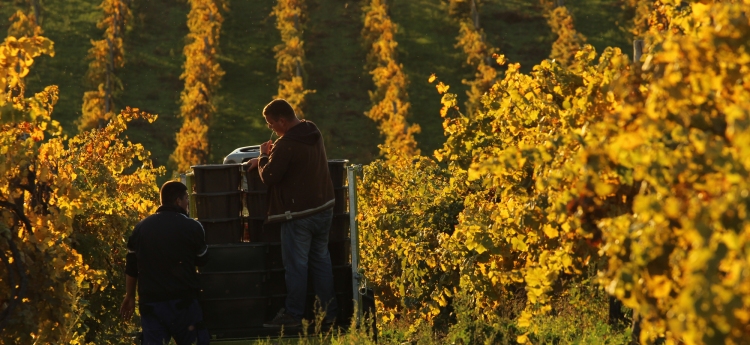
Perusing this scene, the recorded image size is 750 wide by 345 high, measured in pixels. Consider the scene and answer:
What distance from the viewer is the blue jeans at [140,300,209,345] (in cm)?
749

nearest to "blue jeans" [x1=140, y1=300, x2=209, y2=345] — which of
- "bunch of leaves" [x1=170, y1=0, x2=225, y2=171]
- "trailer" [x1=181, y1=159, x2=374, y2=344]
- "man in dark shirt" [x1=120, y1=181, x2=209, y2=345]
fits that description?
"man in dark shirt" [x1=120, y1=181, x2=209, y2=345]

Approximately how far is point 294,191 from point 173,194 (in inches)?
40.8

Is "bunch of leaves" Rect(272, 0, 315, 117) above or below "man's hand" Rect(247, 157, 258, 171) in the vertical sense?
above

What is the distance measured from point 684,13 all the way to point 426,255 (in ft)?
26.1

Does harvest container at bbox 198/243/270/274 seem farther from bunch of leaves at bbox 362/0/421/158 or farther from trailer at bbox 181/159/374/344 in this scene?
bunch of leaves at bbox 362/0/421/158

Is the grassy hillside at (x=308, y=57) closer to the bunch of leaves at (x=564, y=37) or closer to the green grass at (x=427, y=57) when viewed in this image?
the green grass at (x=427, y=57)

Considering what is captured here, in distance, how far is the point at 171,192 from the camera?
7418mm

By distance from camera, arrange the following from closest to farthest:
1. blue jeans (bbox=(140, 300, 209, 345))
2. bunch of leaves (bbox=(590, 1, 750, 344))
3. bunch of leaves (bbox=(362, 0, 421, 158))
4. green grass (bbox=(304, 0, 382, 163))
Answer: bunch of leaves (bbox=(590, 1, 750, 344)) < blue jeans (bbox=(140, 300, 209, 345)) < bunch of leaves (bbox=(362, 0, 421, 158)) < green grass (bbox=(304, 0, 382, 163))

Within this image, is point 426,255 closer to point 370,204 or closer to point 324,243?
point 324,243

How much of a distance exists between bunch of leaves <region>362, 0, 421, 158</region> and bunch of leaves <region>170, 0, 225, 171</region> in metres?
6.80

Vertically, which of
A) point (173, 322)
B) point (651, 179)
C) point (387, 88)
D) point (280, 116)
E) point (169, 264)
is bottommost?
point (173, 322)

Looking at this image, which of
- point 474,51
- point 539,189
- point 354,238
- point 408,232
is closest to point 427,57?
point 474,51

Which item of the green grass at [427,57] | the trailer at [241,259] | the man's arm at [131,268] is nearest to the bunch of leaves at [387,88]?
the green grass at [427,57]

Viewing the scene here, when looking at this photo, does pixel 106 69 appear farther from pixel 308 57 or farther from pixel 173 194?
pixel 173 194
